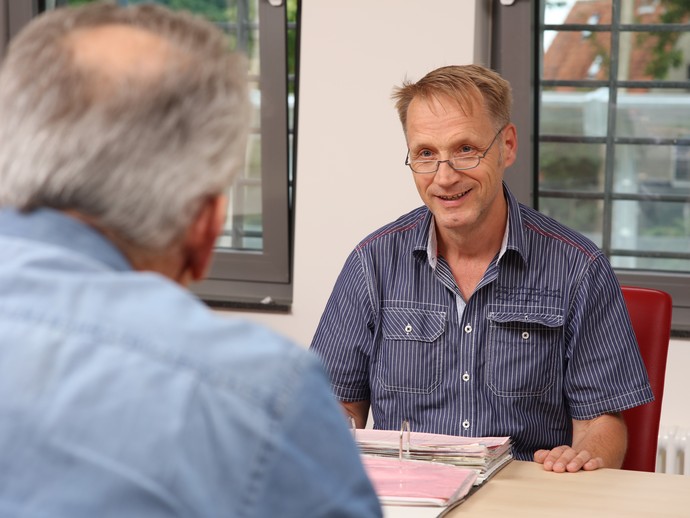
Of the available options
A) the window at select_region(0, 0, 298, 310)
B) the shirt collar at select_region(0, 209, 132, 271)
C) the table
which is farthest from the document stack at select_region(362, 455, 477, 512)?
the window at select_region(0, 0, 298, 310)

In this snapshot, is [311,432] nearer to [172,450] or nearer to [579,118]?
[172,450]

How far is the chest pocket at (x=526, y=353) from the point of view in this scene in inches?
81.7

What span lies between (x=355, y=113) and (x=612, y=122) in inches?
31.5

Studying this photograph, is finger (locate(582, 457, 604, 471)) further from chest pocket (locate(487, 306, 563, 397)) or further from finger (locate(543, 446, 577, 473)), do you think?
chest pocket (locate(487, 306, 563, 397))

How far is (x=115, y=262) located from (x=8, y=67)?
0.19 metres

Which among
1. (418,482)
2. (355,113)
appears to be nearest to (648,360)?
(418,482)

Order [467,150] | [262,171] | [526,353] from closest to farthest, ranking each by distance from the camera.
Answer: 1. [526,353]
2. [467,150]
3. [262,171]

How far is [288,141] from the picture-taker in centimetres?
343

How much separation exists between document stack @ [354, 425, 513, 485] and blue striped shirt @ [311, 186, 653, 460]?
0.27 metres

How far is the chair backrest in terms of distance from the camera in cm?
213

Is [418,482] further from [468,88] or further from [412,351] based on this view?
[468,88]

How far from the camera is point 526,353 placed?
6.84 feet

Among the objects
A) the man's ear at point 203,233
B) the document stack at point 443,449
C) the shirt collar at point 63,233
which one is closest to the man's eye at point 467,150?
the document stack at point 443,449

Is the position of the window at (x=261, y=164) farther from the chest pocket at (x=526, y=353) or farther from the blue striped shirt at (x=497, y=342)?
the chest pocket at (x=526, y=353)
